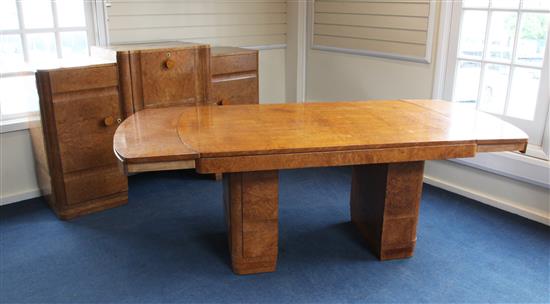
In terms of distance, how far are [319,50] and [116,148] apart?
9.14 feet

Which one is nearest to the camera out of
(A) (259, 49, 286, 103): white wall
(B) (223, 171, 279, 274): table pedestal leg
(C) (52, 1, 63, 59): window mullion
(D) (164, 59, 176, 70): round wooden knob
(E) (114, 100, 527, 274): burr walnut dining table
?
(E) (114, 100, 527, 274): burr walnut dining table

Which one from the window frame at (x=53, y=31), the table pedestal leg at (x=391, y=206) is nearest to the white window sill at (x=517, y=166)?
the table pedestal leg at (x=391, y=206)

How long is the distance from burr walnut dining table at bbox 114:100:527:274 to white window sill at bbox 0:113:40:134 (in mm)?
1144

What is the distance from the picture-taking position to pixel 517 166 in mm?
3051

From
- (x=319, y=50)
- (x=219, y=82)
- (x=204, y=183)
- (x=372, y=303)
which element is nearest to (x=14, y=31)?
(x=219, y=82)

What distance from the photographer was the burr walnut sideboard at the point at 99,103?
2852mm

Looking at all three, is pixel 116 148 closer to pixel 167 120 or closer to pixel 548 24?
pixel 167 120

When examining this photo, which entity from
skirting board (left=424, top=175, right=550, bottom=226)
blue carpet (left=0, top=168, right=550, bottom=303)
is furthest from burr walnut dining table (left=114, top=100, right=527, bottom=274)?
skirting board (left=424, top=175, right=550, bottom=226)

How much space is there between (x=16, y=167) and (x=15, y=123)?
301mm

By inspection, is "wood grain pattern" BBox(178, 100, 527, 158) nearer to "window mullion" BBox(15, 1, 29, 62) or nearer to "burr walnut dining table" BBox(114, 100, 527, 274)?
"burr walnut dining table" BBox(114, 100, 527, 274)

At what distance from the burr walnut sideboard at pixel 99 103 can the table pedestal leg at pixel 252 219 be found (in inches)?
42.2

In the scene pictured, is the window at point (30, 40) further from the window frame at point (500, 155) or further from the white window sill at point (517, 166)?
the white window sill at point (517, 166)

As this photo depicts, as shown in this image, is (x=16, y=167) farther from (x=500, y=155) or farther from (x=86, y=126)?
(x=500, y=155)

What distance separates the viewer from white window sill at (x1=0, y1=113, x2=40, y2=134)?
311 cm
